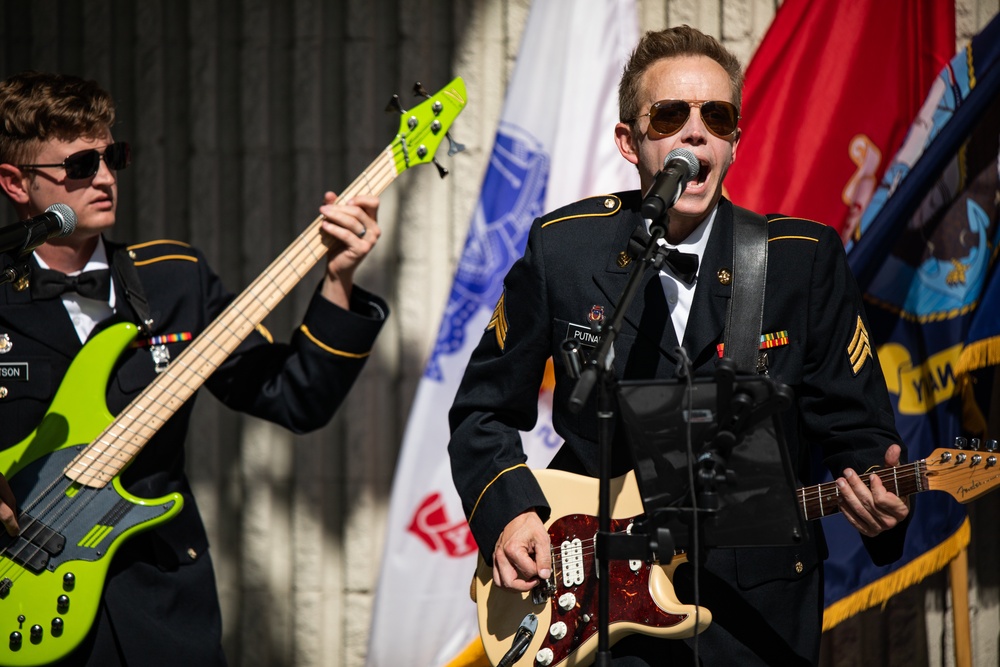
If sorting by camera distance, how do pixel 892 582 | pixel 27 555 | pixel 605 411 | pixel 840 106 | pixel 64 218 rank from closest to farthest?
1. pixel 605 411
2. pixel 64 218
3. pixel 27 555
4. pixel 892 582
5. pixel 840 106

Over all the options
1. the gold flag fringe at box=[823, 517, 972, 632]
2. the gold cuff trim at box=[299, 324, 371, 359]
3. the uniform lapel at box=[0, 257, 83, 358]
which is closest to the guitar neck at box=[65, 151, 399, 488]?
the gold cuff trim at box=[299, 324, 371, 359]

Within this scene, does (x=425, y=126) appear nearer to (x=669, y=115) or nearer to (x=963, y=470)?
(x=669, y=115)

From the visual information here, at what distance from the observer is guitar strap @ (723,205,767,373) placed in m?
2.30

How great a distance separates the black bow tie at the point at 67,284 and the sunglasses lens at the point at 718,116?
1693 millimetres

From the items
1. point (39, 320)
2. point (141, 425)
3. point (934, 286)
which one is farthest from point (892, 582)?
point (39, 320)

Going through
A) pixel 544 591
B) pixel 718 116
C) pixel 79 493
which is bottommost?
pixel 544 591

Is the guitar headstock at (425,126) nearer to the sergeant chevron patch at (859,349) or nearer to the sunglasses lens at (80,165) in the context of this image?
the sunglasses lens at (80,165)

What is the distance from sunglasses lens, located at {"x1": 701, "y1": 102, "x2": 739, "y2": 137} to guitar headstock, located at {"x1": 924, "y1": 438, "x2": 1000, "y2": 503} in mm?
822

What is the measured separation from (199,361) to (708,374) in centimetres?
137

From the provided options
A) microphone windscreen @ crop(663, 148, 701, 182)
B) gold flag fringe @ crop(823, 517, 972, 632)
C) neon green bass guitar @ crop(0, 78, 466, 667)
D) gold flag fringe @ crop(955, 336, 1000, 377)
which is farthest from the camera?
gold flag fringe @ crop(823, 517, 972, 632)

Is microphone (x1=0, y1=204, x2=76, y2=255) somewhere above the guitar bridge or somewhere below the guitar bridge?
above

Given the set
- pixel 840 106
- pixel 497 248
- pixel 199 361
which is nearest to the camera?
pixel 199 361

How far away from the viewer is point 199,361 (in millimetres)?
2910

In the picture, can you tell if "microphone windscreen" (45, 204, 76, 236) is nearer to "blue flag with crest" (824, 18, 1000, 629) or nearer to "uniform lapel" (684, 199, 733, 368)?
"uniform lapel" (684, 199, 733, 368)
